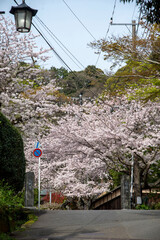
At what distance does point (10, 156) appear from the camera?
12844mm

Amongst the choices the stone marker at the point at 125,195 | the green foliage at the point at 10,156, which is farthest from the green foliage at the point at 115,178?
the green foliage at the point at 10,156

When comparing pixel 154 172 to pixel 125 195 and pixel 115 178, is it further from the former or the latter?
pixel 125 195

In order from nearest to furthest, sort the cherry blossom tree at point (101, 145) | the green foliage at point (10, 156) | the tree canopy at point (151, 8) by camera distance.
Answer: the tree canopy at point (151, 8)
the green foliage at point (10, 156)
the cherry blossom tree at point (101, 145)

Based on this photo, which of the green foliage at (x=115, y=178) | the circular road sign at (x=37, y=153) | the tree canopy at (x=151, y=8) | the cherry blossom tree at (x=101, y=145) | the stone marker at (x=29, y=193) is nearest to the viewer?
the tree canopy at (x=151, y=8)

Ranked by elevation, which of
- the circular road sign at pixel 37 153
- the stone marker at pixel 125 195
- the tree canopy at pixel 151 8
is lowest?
the stone marker at pixel 125 195

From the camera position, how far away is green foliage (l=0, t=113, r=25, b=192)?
41.2ft

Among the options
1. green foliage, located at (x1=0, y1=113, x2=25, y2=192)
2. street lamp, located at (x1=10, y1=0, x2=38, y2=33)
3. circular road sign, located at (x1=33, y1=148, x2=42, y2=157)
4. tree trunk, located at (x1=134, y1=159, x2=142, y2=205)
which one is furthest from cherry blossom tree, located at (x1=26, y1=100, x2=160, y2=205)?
street lamp, located at (x1=10, y1=0, x2=38, y2=33)

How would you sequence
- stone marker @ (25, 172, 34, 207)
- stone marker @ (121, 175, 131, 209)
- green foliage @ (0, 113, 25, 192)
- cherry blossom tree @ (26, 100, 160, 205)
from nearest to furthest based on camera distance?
green foliage @ (0, 113, 25, 192) → stone marker @ (25, 172, 34, 207) → stone marker @ (121, 175, 131, 209) → cherry blossom tree @ (26, 100, 160, 205)

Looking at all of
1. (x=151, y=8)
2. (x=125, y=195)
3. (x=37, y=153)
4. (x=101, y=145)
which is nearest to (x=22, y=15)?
(x=151, y=8)

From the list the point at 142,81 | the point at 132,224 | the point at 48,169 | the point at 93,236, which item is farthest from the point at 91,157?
the point at 93,236

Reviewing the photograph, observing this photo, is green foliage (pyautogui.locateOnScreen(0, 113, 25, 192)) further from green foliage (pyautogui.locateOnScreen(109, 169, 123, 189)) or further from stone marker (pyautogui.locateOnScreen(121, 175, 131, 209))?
green foliage (pyautogui.locateOnScreen(109, 169, 123, 189))

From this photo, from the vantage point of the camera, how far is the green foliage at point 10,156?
12562mm

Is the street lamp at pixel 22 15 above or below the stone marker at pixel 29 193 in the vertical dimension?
above

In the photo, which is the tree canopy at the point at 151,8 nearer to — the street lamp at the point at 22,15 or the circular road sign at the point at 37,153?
the street lamp at the point at 22,15
